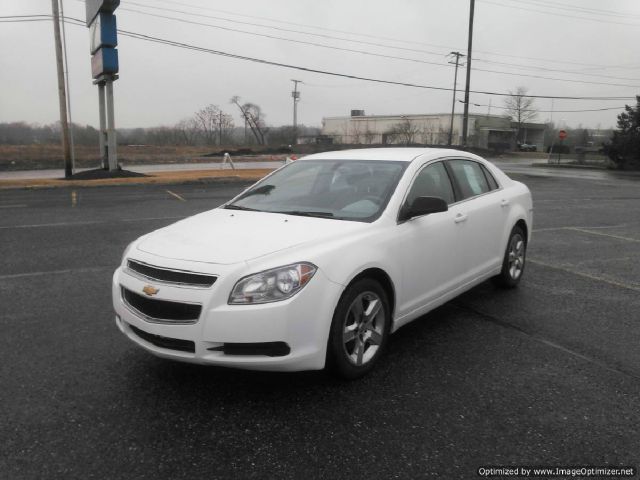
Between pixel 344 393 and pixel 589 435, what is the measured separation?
1.40 m

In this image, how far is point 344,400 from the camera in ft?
10.6

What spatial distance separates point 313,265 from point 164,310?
3.02ft

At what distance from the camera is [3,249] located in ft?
25.0

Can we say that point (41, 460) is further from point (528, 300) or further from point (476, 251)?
point (528, 300)

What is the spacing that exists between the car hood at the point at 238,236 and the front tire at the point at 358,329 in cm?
42

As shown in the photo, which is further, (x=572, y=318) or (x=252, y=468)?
(x=572, y=318)

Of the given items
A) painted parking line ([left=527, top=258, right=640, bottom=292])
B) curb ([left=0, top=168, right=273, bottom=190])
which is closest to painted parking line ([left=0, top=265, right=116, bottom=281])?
painted parking line ([left=527, top=258, right=640, bottom=292])

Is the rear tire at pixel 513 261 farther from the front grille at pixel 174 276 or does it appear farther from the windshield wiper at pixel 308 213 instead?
the front grille at pixel 174 276

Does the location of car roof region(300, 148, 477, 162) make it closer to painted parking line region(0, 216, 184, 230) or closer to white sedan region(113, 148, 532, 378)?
white sedan region(113, 148, 532, 378)

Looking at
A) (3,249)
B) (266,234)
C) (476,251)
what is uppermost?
(266,234)

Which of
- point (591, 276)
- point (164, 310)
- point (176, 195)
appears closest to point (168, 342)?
point (164, 310)

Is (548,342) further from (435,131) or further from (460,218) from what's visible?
(435,131)

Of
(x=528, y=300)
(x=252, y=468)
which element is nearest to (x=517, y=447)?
(x=252, y=468)

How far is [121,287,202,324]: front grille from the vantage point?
303 centimetres
